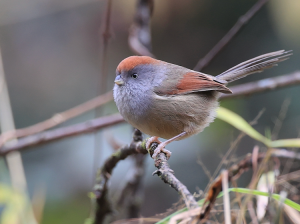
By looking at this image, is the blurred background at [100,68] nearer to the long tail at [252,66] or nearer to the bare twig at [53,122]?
the bare twig at [53,122]

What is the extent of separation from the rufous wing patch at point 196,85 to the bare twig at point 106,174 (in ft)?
2.18

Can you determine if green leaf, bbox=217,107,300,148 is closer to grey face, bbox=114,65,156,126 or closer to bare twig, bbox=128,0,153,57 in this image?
grey face, bbox=114,65,156,126

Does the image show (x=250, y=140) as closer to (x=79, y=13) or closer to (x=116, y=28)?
(x=116, y=28)

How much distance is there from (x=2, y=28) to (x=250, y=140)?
Result: 573 cm

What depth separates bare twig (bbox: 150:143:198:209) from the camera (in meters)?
1.49

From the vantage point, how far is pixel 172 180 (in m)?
1.70

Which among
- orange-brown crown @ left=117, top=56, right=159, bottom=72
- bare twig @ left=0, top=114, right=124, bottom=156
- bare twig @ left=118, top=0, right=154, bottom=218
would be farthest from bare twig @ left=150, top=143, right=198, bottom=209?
bare twig @ left=0, top=114, right=124, bottom=156

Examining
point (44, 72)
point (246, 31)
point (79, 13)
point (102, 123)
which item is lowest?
point (102, 123)

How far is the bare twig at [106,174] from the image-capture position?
2.55 m

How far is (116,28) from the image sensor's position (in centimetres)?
689

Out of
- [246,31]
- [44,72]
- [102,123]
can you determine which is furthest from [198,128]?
[44,72]

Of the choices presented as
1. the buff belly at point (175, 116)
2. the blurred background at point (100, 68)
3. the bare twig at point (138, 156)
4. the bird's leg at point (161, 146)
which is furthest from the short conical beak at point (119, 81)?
the blurred background at point (100, 68)

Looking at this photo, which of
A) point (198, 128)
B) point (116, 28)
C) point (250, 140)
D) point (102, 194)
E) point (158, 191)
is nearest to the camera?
point (102, 194)

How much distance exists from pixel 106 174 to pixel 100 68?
159 inches
